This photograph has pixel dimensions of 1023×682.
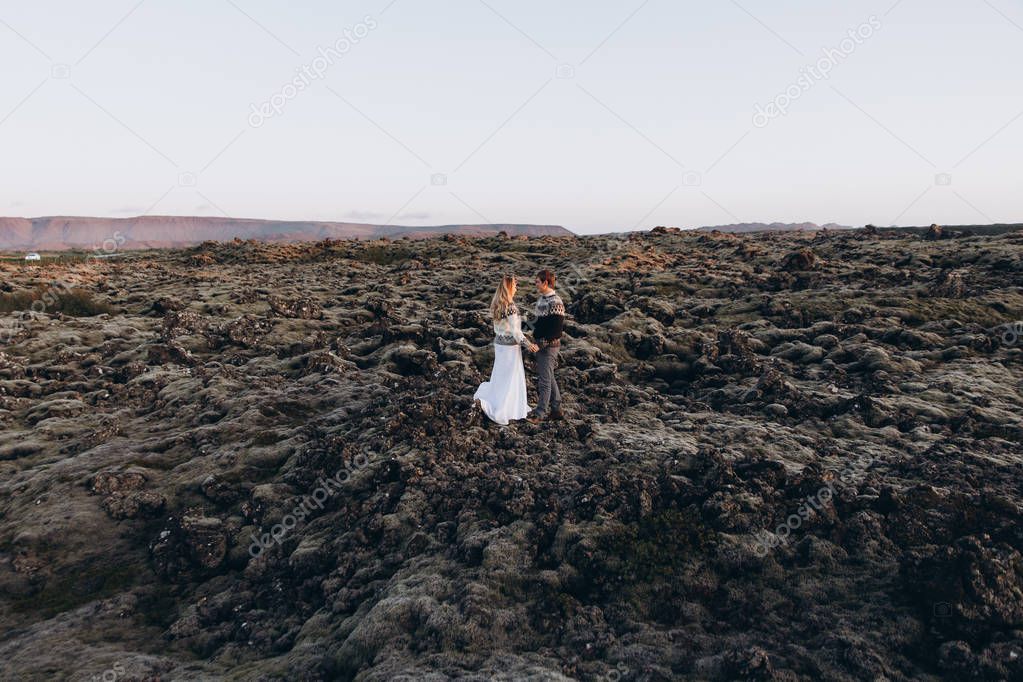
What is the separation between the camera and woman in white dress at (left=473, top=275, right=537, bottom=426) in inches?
491

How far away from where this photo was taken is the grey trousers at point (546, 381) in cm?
1272

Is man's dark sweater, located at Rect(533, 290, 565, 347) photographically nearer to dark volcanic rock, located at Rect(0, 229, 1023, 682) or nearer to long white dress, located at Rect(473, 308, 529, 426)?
long white dress, located at Rect(473, 308, 529, 426)

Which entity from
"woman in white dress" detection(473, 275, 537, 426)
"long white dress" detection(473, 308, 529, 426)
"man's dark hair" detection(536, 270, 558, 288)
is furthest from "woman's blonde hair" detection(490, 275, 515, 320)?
"man's dark hair" detection(536, 270, 558, 288)

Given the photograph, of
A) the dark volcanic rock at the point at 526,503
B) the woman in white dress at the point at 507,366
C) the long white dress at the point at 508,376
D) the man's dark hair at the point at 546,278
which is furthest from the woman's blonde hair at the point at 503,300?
the dark volcanic rock at the point at 526,503

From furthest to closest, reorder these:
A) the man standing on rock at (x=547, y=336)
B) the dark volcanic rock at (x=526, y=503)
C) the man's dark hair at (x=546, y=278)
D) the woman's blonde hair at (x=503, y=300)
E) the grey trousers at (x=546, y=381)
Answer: the grey trousers at (x=546, y=381) → the man standing on rock at (x=547, y=336) → the man's dark hair at (x=546, y=278) → the woman's blonde hair at (x=503, y=300) → the dark volcanic rock at (x=526, y=503)

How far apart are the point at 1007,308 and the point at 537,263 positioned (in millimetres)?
25501

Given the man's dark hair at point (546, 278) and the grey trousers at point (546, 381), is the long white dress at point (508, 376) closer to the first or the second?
the grey trousers at point (546, 381)

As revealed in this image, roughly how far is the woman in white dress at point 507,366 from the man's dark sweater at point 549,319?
357 millimetres

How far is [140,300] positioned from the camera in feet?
90.6

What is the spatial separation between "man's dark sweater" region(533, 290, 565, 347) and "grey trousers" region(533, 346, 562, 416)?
0.95ft

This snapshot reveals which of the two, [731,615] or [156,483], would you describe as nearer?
[731,615]

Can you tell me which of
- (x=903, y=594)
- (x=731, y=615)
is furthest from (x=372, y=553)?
(x=903, y=594)

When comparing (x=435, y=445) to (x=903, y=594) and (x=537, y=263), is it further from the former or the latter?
(x=537, y=263)

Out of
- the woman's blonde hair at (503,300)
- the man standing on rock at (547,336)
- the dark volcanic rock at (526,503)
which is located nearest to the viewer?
the dark volcanic rock at (526,503)
